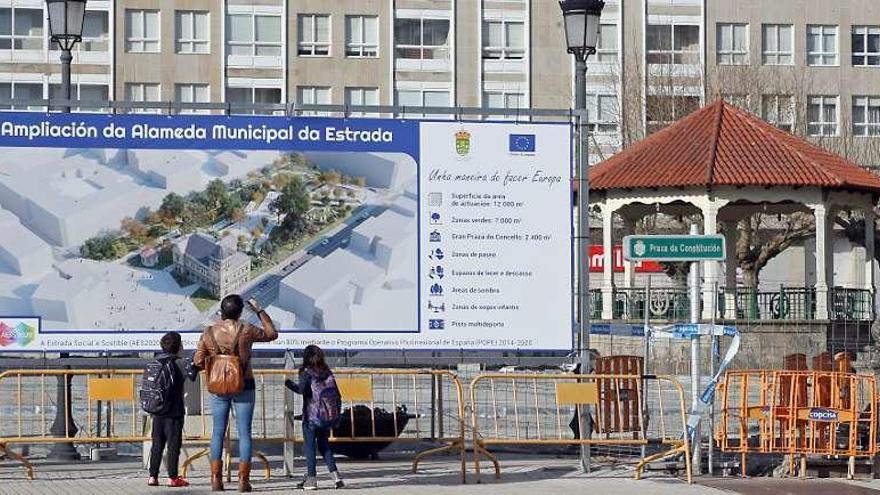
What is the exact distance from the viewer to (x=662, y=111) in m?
53.4

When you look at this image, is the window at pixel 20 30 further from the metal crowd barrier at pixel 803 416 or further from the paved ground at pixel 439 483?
the metal crowd barrier at pixel 803 416

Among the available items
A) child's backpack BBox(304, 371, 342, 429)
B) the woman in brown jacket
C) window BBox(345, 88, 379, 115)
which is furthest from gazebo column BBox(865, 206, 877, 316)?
window BBox(345, 88, 379, 115)

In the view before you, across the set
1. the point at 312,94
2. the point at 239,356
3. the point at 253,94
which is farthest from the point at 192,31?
the point at 239,356

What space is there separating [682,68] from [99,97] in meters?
20.3

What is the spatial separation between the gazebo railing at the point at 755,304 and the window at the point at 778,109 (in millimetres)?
14804

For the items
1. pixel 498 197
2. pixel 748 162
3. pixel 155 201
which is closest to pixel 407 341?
pixel 498 197

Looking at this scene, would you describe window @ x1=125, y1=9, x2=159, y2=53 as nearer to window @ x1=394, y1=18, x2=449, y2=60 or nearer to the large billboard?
window @ x1=394, y1=18, x2=449, y2=60

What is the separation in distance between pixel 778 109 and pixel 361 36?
16393 millimetres

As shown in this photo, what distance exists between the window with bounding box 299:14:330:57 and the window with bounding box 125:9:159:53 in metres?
5.09

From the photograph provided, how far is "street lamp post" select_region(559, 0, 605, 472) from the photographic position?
16.6 meters

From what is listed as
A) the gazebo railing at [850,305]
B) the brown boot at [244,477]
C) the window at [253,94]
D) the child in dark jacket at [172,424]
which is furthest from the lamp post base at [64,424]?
the window at [253,94]

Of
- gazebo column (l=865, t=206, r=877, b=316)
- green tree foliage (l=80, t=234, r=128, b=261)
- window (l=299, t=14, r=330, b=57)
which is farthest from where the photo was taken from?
window (l=299, t=14, r=330, b=57)

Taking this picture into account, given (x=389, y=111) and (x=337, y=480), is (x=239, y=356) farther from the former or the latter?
(x=389, y=111)

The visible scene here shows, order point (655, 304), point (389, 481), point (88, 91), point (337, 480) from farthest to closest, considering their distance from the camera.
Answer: point (88, 91)
point (655, 304)
point (389, 481)
point (337, 480)
